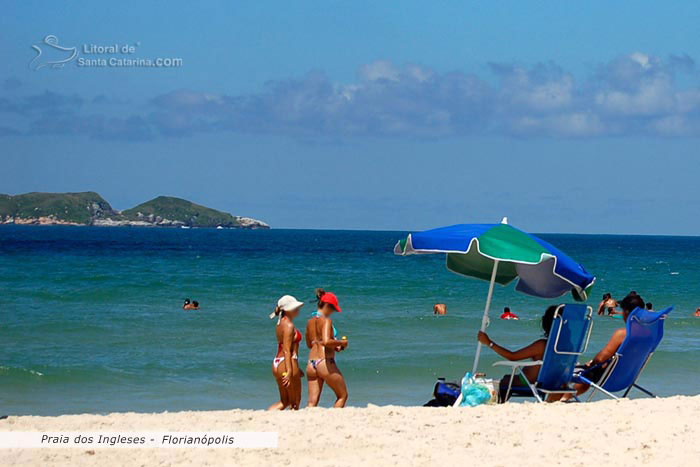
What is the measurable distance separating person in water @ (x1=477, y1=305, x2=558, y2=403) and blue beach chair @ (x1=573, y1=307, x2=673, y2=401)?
461 mm

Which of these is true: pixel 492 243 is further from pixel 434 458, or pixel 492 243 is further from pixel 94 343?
pixel 94 343

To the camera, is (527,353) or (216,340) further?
(216,340)

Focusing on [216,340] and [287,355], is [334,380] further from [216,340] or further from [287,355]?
[216,340]

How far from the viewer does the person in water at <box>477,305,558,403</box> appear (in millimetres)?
8320

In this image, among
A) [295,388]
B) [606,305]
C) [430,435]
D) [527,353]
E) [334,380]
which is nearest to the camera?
[430,435]

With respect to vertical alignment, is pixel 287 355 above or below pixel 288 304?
below

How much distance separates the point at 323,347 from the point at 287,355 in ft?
1.14

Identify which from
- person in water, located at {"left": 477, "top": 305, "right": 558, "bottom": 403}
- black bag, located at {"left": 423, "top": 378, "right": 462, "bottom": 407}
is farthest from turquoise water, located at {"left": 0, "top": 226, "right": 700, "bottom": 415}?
person in water, located at {"left": 477, "top": 305, "right": 558, "bottom": 403}

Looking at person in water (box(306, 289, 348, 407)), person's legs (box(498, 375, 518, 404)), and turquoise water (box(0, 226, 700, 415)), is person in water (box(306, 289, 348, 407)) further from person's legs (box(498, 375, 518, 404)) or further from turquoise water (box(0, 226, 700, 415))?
turquoise water (box(0, 226, 700, 415))

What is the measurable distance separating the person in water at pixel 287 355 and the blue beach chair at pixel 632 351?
2.67m

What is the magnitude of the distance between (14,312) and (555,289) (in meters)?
15.9

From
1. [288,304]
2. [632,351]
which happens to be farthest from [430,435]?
[632,351]

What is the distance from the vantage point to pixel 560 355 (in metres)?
8.25

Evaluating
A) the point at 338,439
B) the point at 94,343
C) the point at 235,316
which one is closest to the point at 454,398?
the point at 338,439
